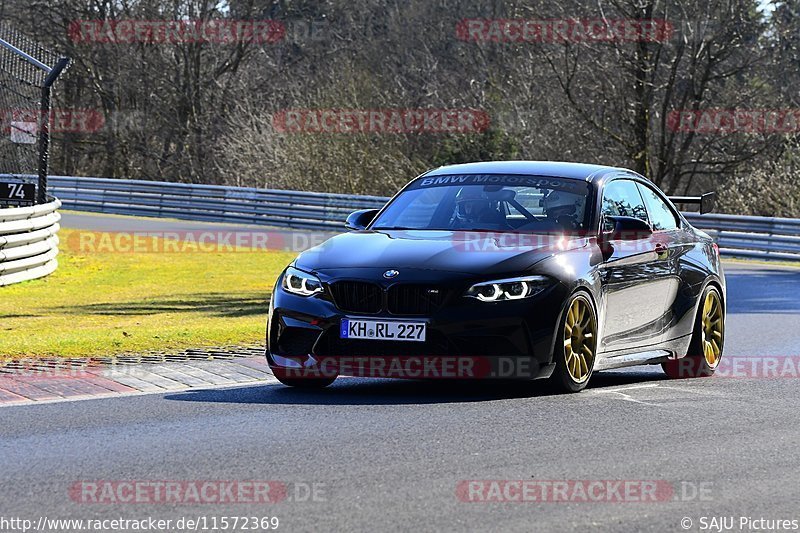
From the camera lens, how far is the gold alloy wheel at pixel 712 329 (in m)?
11.1

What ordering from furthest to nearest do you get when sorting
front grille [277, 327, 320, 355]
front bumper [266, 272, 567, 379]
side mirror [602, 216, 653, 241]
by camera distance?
side mirror [602, 216, 653, 241] → front grille [277, 327, 320, 355] → front bumper [266, 272, 567, 379]

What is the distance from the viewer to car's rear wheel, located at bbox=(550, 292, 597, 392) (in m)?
9.13

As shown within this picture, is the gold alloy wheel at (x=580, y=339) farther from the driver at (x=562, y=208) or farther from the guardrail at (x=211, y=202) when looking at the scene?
the guardrail at (x=211, y=202)

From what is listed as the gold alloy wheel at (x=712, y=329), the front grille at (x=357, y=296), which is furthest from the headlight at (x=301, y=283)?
the gold alloy wheel at (x=712, y=329)

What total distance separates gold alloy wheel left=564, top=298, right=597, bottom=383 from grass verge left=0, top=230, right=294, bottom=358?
4.28m

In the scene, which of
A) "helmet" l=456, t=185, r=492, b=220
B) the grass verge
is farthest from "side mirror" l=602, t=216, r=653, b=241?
the grass verge

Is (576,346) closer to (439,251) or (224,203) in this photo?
(439,251)

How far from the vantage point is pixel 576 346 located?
368 inches

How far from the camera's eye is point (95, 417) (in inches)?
327

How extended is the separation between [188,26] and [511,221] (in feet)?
143

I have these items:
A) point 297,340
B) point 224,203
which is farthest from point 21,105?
point 224,203

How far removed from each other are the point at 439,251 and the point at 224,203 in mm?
30454

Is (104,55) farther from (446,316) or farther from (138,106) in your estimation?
(446,316)

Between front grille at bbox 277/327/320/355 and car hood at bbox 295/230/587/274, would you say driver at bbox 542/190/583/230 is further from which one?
front grille at bbox 277/327/320/355
